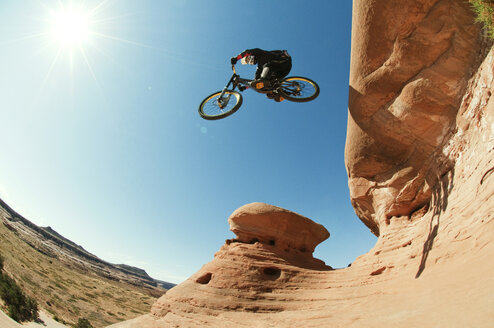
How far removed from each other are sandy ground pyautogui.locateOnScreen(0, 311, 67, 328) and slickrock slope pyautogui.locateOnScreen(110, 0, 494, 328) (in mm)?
9280

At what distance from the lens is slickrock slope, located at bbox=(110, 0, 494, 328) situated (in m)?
6.28

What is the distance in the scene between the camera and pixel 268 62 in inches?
359

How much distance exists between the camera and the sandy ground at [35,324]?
1500 centimetres

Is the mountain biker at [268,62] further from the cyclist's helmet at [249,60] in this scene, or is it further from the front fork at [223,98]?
the front fork at [223,98]

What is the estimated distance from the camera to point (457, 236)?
6.95 metres

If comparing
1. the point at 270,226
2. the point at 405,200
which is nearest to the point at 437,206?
the point at 405,200

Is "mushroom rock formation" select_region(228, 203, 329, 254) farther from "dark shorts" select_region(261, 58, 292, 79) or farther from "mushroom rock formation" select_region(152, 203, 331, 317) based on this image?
"dark shorts" select_region(261, 58, 292, 79)

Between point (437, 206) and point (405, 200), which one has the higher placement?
point (405, 200)

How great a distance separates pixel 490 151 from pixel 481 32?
16.1ft

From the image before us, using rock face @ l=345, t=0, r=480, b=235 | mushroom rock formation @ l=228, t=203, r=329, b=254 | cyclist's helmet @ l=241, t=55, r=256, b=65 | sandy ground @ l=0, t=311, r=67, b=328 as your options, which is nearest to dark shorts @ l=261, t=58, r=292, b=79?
cyclist's helmet @ l=241, t=55, r=256, b=65

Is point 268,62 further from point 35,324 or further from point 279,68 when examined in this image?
point 35,324

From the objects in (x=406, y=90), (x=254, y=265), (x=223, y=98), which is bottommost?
(x=254, y=265)

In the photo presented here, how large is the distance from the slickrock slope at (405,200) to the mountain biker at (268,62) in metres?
3.78

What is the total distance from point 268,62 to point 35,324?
26.1m
